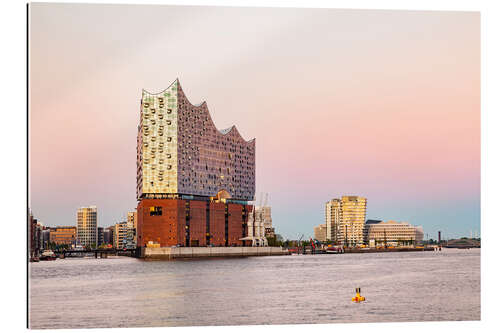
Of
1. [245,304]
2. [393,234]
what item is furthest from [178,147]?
[393,234]

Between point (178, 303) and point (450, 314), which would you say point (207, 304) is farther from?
point (450, 314)

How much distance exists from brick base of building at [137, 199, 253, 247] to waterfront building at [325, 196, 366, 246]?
81663 mm

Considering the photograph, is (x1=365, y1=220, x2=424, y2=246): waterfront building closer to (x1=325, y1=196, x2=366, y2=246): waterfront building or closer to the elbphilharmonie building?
(x1=325, y1=196, x2=366, y2=246): waterfront building

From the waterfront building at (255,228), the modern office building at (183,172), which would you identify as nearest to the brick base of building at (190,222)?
the modern office building at (183,172)

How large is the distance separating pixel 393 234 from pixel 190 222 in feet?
334

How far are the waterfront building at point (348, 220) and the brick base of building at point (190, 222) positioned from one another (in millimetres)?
81663

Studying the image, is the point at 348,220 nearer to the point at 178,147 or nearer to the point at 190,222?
the point at 190,222

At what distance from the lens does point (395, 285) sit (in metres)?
39.9

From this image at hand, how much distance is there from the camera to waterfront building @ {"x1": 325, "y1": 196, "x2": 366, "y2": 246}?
190m

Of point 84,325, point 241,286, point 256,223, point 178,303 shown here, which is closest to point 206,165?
point 256,223

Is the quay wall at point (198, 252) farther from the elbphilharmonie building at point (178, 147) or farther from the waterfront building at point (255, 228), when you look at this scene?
the elbphilharmonie building at point (178, 147)

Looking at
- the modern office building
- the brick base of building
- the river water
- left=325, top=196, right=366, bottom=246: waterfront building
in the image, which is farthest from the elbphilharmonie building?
left=325, top=196, right=366, bottom=246: waterfront building

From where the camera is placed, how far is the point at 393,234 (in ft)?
622
